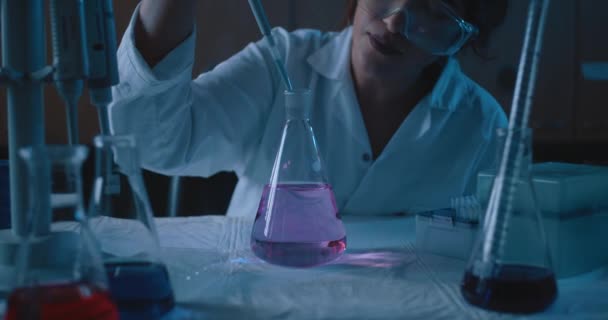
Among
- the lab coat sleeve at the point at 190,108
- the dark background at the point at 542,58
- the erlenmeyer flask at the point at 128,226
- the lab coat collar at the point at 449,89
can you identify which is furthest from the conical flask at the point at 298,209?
the dark background at the point at 542,58

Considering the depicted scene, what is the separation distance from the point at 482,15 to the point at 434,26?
1.44 ft

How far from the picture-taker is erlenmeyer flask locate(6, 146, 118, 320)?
0.36 m

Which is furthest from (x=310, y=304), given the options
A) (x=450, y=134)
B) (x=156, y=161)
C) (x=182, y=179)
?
(x=182, y=179)

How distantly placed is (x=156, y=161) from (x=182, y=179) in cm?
39

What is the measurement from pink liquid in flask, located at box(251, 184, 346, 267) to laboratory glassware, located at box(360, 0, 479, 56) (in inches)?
10.3

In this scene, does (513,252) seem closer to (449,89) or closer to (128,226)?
(128,226)

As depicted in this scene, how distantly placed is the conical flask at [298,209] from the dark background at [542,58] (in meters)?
1.26

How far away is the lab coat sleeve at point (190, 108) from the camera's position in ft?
2.79

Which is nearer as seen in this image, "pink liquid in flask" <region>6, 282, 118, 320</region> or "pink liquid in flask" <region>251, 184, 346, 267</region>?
"pink liquid in flask" <region>6, 282, 118, 320</region>

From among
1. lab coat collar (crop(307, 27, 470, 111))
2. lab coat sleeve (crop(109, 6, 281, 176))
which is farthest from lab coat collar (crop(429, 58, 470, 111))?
lab coat sleeve (crop(109, 6, 281, 176))

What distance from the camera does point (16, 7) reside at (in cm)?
54

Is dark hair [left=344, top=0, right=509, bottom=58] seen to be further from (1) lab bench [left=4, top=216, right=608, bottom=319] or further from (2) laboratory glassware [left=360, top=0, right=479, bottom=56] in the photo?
(1) lab bench [left=4, top=216, right=608, bottom=319]

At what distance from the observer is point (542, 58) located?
7.29ft

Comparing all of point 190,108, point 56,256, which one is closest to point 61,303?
point 56,256
